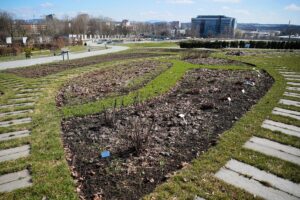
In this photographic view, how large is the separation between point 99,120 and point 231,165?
363cm

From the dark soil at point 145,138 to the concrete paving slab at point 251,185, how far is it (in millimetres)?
733

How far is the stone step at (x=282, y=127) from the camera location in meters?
5.51

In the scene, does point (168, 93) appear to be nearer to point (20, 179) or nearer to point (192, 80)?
point (192, 80)

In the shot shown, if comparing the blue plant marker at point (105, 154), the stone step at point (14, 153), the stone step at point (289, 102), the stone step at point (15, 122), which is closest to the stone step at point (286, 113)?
the stone step at point (289, 102)

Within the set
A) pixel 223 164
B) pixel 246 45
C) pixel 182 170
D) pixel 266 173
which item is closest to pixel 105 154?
pixel 182 170

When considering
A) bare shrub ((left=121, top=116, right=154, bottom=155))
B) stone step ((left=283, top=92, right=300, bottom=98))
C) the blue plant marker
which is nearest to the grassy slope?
bare shrub ((left=121, top=116, right=154, bottom=155))

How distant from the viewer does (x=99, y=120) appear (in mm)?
6336

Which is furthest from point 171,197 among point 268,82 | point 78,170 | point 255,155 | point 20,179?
point 268,82

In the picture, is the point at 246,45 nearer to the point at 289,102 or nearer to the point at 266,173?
the point at 289,102

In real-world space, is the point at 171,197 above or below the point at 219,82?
below

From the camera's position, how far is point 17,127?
6.08m

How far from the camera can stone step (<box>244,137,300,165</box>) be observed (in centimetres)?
447

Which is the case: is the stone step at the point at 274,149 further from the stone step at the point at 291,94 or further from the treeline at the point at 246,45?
the treeline at the point at 246,45

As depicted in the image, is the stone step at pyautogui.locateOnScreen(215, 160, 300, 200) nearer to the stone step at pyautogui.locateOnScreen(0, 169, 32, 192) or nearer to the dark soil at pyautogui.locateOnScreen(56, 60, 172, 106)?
the stone step at pyautogui.locateOnScreen(0, 169, 32, 192)
